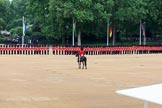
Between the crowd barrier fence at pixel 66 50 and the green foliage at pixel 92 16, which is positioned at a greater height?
the green foliage at pixel 92 16

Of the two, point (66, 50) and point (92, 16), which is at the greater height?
point (92, 16)

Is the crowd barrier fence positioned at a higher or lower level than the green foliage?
lower

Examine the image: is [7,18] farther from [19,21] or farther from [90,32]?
[90,32]

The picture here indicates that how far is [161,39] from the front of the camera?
82.1m

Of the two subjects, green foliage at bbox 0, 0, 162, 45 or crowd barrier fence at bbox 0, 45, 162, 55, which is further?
green foliage at bbox 0, 0, 162, 45

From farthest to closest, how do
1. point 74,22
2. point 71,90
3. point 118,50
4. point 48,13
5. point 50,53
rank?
point 48,13 → point 74,22 → point 118,50 → point 50,53 → point 71,90

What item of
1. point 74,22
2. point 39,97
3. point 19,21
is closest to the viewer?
point 39,97

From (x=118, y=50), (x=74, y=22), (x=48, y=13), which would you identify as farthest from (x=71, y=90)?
(x=48, y=13)

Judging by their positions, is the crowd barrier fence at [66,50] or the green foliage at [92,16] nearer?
the crowd barrier fence at [66,50]

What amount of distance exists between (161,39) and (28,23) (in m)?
31.4

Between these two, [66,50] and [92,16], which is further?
[92,16]

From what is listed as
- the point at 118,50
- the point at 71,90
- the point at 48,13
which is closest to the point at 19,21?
the point at 48,13

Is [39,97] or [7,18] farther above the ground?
[7,18]

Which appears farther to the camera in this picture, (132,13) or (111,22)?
(111,22)
